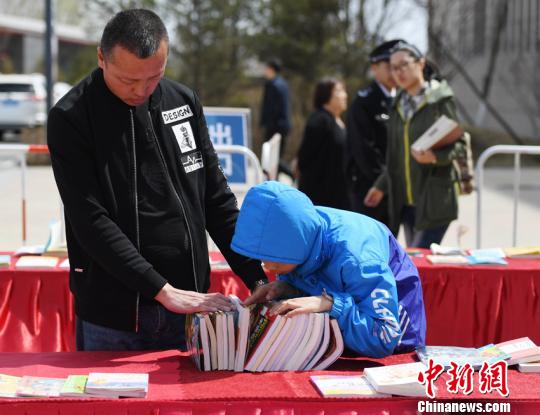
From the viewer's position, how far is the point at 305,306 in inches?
123

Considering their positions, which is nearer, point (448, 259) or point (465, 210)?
point (448, 259)

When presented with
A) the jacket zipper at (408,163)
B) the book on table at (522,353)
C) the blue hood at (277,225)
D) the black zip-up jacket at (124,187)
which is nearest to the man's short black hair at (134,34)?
the black zip-up jacket at (124,187)

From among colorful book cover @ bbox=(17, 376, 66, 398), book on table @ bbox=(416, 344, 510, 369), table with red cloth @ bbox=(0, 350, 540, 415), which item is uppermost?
book on table @ bbox=(416, 344, 510, 369)

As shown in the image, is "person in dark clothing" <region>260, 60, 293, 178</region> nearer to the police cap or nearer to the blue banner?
the blue banner

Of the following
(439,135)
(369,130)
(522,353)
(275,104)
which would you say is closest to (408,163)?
(439,135)

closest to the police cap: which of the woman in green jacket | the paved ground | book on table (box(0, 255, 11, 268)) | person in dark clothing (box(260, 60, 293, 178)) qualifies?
the woman in green jacket

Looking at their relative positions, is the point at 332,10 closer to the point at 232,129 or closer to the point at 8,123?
the point at 8,123

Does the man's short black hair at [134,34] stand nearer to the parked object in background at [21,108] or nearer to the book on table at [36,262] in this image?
the book on table at [36,262]

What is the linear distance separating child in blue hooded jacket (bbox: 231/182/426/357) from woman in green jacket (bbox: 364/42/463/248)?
97.8 inches

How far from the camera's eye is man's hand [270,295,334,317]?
311 centimetres

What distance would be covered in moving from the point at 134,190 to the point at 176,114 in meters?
0.31

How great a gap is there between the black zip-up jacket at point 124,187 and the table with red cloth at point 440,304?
5.68 feet

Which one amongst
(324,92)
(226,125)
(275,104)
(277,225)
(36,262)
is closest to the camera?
(277,225)

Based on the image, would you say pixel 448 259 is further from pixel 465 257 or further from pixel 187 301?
pixel 187 301
